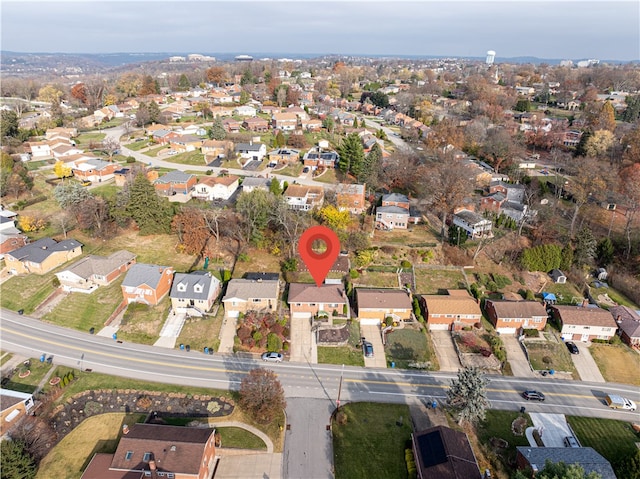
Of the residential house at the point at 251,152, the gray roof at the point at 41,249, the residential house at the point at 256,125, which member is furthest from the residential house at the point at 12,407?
the residential house at the point at 256,125

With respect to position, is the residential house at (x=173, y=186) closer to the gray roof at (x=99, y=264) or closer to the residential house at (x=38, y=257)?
the gray roof at (x=99, y=264)

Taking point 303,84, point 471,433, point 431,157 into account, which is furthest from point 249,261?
point 303,84

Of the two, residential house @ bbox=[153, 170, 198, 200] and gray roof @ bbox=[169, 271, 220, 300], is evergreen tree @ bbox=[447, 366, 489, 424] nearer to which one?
gray roof @ bbox=[169, 271, 220, 300]

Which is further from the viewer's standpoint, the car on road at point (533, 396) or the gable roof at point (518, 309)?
the gable roof at point (518, 309)

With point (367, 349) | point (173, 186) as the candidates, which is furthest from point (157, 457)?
point (173, 186)

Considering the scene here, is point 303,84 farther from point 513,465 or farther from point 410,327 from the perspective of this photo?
point 513,465

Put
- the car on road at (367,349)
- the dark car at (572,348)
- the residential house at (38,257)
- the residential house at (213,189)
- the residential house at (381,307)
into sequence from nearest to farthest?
1. the car on road at (367,349)
2. the dark car at (572,348)
3. the residential house at (381,307)
4. the residential house at (38,257)
5. the residential house at (213,189)

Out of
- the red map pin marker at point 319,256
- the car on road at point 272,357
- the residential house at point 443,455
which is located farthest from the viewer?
the red map pin marker at point 319,256

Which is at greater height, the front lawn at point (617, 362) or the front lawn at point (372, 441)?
the front lawn at point (372, 441)

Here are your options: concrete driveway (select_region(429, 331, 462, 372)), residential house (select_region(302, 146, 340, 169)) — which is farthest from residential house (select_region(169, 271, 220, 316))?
residential house (select_region(302, 146, 340, 169))
